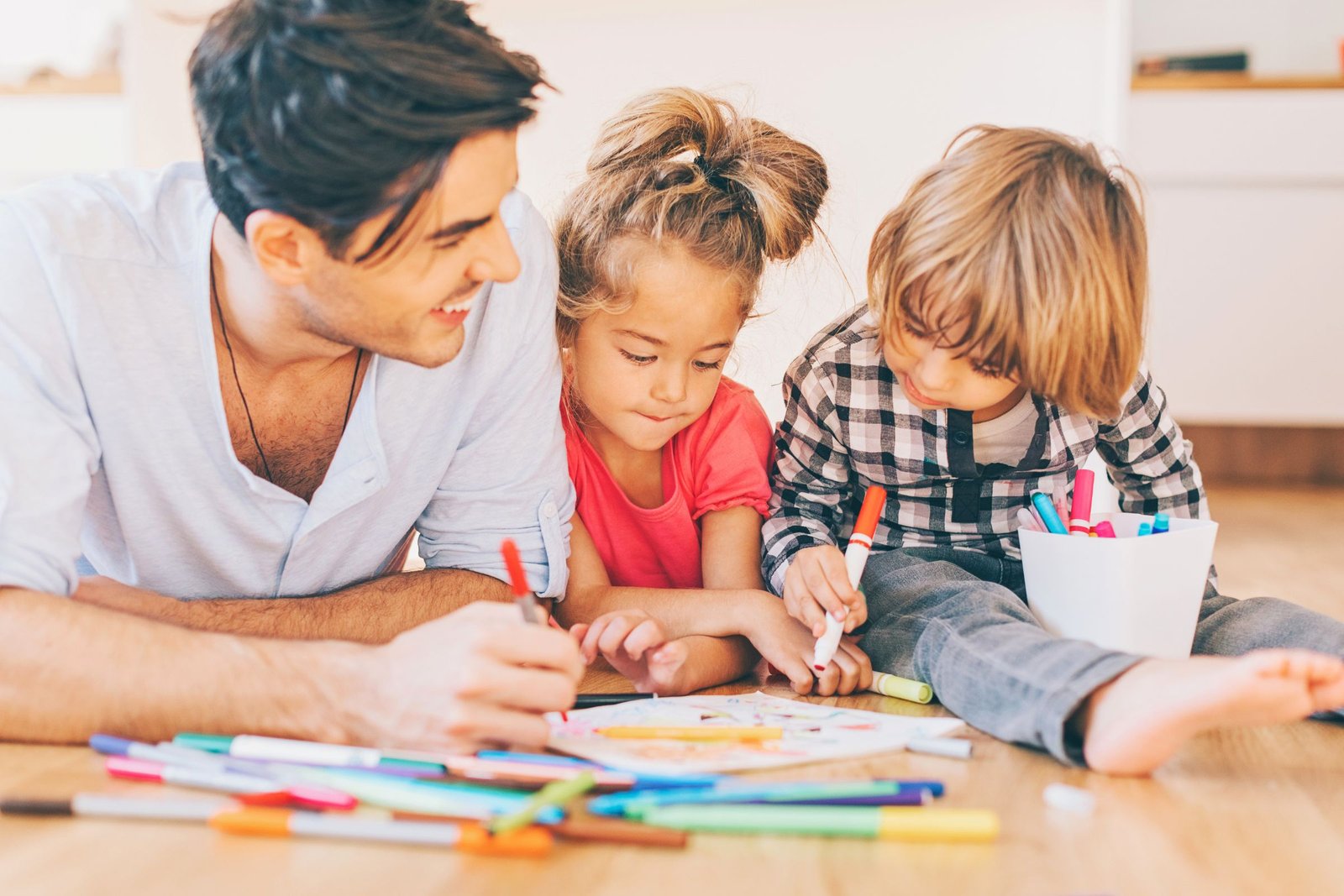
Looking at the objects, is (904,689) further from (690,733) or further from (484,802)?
(484,802)

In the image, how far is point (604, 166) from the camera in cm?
134

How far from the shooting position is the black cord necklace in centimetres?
108

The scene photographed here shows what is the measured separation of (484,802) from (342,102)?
1.60 feet

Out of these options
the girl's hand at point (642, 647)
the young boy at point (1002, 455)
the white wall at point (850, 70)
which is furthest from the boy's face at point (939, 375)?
the white wall at point (850, 70)

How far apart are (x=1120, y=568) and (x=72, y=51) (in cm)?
340

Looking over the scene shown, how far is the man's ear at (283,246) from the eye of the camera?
3.11 feet

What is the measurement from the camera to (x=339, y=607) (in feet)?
3.59

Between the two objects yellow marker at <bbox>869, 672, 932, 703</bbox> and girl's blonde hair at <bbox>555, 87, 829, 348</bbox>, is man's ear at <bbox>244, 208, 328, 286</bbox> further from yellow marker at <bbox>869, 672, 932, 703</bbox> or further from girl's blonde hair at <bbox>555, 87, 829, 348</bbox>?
yellow marker at <bbox>869, 672, 932, 703</bbox>

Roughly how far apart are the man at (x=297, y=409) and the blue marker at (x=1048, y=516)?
44 cm

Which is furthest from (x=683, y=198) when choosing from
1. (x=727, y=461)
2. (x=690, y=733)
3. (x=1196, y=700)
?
(x=1196, y=700)

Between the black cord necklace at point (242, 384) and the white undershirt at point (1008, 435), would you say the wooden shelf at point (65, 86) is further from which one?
the white undershirt at point (1008, 435)

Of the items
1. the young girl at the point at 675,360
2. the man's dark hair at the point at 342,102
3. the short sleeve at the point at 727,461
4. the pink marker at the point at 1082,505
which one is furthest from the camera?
the short sleeve at the point at 727,461

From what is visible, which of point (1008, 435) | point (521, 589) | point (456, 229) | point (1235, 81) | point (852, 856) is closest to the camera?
point (852, 856)

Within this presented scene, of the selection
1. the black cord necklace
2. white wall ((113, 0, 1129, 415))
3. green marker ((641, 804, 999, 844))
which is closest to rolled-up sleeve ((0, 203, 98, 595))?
the black cord necklace
